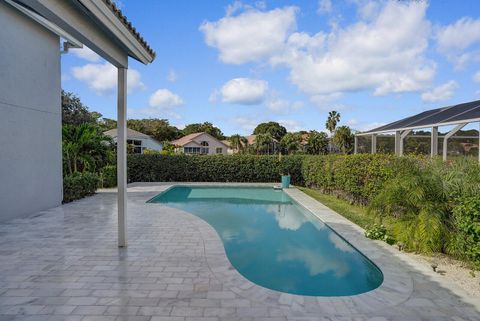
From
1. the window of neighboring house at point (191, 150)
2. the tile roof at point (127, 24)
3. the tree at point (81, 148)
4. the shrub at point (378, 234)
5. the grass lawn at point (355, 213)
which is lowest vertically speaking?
the grass lawn at point (355, 213)

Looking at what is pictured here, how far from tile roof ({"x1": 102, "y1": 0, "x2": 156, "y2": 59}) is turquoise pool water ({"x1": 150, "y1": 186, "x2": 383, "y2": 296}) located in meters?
4.67

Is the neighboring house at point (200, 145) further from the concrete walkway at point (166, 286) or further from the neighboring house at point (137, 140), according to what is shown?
the concrete walkway at point (166, 286)

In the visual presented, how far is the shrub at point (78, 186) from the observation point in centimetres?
1206

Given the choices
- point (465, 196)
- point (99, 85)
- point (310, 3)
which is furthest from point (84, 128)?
point (465, 196)

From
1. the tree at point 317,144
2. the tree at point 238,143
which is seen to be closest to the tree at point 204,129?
the tree at point 238,143

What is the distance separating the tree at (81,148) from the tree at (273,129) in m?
57.8

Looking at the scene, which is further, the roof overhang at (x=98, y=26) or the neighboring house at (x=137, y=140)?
the neighboring house at (x=137, y=140)

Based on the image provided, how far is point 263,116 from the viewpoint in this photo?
187 feet

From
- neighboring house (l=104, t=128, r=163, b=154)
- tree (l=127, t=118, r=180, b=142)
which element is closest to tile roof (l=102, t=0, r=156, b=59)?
neighboring house (l=104, t=128, r=163, b=154)

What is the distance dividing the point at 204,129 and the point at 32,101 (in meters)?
64.1

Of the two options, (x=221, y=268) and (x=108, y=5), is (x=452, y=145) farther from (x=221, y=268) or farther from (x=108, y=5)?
(x=108, y=5)

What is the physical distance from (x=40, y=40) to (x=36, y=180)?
180 inches

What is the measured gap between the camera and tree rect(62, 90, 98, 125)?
26036 millimetres

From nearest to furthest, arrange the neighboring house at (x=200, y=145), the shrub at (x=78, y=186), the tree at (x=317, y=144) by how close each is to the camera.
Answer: the shrub at (x=78, y=186)
the tree at (x=317, y=144)
the neighboring house at (x=200, y=145)
